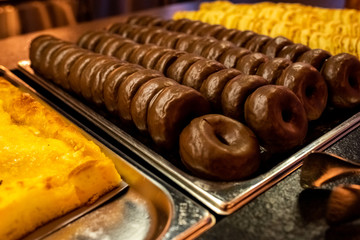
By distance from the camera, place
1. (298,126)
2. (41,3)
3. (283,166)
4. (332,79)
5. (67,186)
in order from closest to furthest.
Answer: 1. (67,186)
2. (283,166)
3. (298,126)
4. (332,79)
5. (41,3)

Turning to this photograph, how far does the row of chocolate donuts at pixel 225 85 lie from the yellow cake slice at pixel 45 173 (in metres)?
0.65

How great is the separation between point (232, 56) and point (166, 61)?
16.1 inches

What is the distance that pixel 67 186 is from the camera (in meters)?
1.44

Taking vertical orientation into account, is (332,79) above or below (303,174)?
above

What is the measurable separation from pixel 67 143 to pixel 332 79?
1.47 metres

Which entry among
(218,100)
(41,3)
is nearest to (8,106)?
(218,100)

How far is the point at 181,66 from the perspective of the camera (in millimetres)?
2143

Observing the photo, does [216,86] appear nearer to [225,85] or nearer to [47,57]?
[225,85]

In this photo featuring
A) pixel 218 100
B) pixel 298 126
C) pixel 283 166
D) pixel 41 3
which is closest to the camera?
pixel 283 166

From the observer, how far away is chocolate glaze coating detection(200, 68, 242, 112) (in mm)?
1898

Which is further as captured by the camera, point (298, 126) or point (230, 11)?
point (230, 11)

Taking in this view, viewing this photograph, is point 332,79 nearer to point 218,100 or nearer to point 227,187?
point 218,100

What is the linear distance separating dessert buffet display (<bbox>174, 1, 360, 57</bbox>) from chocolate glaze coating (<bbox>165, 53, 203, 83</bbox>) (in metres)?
1.31

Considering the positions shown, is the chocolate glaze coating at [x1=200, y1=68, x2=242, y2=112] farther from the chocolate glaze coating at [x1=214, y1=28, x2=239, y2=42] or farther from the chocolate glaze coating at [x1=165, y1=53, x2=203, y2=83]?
the chocolate glaze coating at [x1=214, y1=28, x2=239, y2=42]
